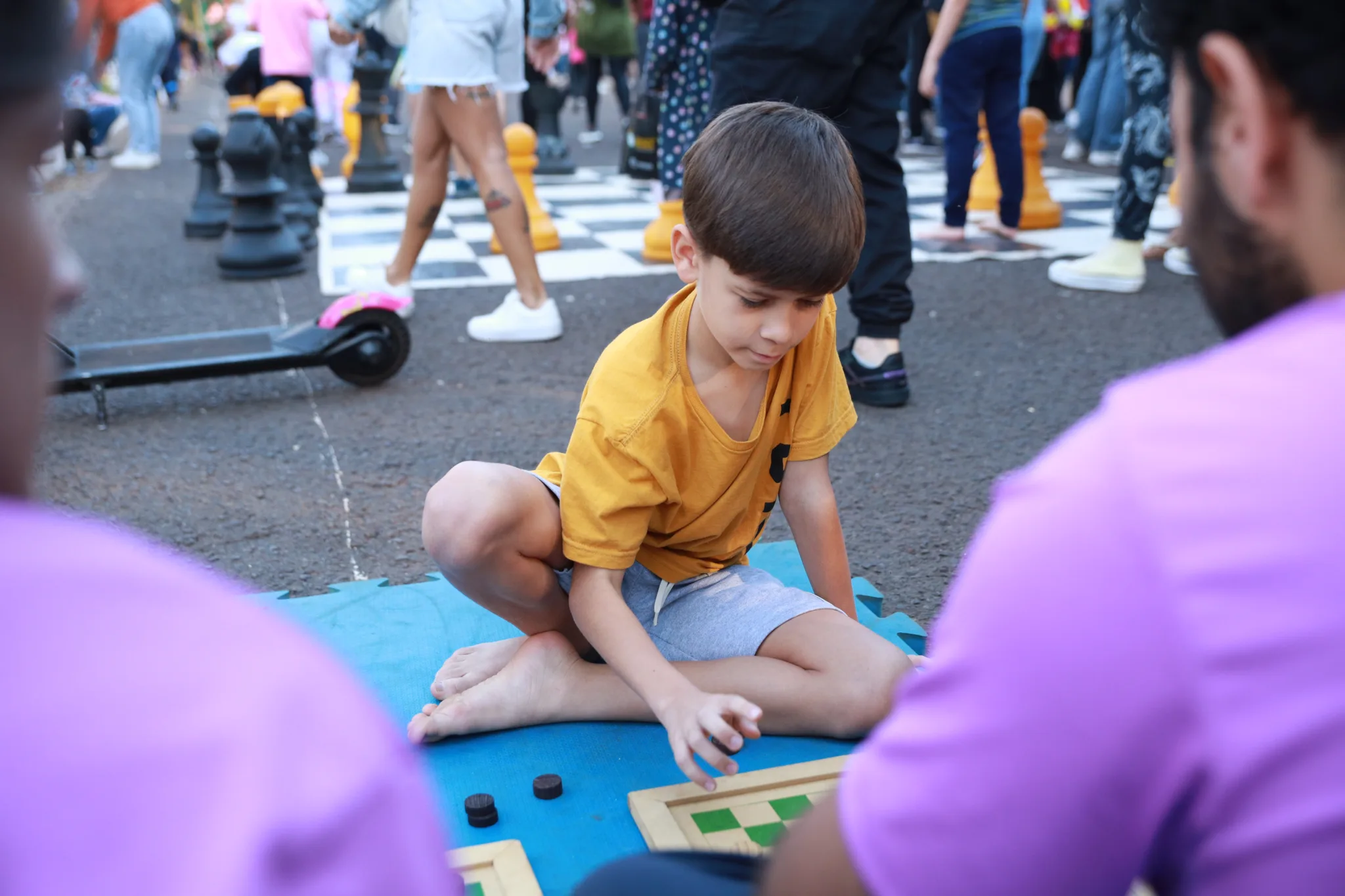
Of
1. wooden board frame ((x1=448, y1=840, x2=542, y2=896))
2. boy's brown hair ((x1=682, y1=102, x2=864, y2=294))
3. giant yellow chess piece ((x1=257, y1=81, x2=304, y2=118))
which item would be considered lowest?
wooden board frame ((x1=448, y1=840, x2=542, y2=896))

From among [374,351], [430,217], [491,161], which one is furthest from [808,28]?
[430,217]

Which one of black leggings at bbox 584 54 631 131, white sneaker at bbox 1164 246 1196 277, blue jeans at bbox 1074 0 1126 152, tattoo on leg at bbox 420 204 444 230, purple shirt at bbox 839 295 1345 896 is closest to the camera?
purple shirt at bbox 839 295 1345 896

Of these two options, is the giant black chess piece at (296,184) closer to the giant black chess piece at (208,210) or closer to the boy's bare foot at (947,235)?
the giant black chess piece at (208,210)

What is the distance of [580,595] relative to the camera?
1.53 m

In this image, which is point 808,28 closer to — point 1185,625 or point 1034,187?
point 1185,625

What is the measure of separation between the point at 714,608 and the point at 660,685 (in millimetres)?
323

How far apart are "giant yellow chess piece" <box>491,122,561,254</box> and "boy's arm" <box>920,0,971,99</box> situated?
1.58m

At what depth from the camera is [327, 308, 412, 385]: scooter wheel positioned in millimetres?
3137

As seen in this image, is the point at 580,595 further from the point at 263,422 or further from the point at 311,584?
the point at 263,422

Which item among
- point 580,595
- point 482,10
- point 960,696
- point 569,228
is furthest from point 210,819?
point 569,228

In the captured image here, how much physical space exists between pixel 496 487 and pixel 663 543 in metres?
0.25

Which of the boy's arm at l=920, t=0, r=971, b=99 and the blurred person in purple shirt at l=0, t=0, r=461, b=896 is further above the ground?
the blurred person in purple shirt at l=0, t=0, r=461, b=896

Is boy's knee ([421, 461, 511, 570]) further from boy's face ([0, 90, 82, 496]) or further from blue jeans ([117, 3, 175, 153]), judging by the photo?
blue jeans ([117, 3, 175, 153])

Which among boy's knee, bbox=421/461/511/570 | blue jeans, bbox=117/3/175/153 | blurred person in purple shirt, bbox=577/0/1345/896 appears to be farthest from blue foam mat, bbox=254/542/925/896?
blue jeans, bbox=117/3/175/153
